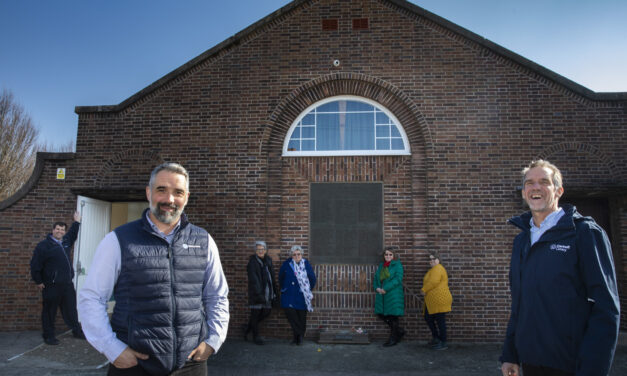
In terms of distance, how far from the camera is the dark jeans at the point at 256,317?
7426mm

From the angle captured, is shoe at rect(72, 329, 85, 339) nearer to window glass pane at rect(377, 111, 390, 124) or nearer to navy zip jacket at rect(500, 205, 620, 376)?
window glass pane at rect(377, 111, 390, 124)

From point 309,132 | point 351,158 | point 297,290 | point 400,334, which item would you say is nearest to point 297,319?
point 297,290

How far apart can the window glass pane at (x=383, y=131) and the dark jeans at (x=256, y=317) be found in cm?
398

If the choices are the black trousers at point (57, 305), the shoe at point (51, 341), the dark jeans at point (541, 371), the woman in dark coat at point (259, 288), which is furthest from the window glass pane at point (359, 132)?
the shoe at point (51, 341)

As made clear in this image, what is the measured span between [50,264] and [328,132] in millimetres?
5517

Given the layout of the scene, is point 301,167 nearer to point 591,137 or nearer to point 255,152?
point 255,152

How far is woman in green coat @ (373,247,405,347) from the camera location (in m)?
7.24

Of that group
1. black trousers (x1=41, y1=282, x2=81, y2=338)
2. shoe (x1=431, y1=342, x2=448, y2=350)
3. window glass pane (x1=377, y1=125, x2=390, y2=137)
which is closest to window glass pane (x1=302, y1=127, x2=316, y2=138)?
window glass pane (x1=377, y1=125, x2=390, y2=137)

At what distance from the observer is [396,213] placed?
798cm

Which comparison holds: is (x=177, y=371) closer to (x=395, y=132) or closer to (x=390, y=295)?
(x=390, y=295)

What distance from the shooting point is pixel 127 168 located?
8430mm

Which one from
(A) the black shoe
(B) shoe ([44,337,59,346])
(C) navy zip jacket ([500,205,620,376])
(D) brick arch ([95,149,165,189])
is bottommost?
(B) shoe ([44,337,59,346])

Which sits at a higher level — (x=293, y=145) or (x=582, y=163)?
(x=293, y=145)

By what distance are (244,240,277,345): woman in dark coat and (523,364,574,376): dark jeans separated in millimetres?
5247
